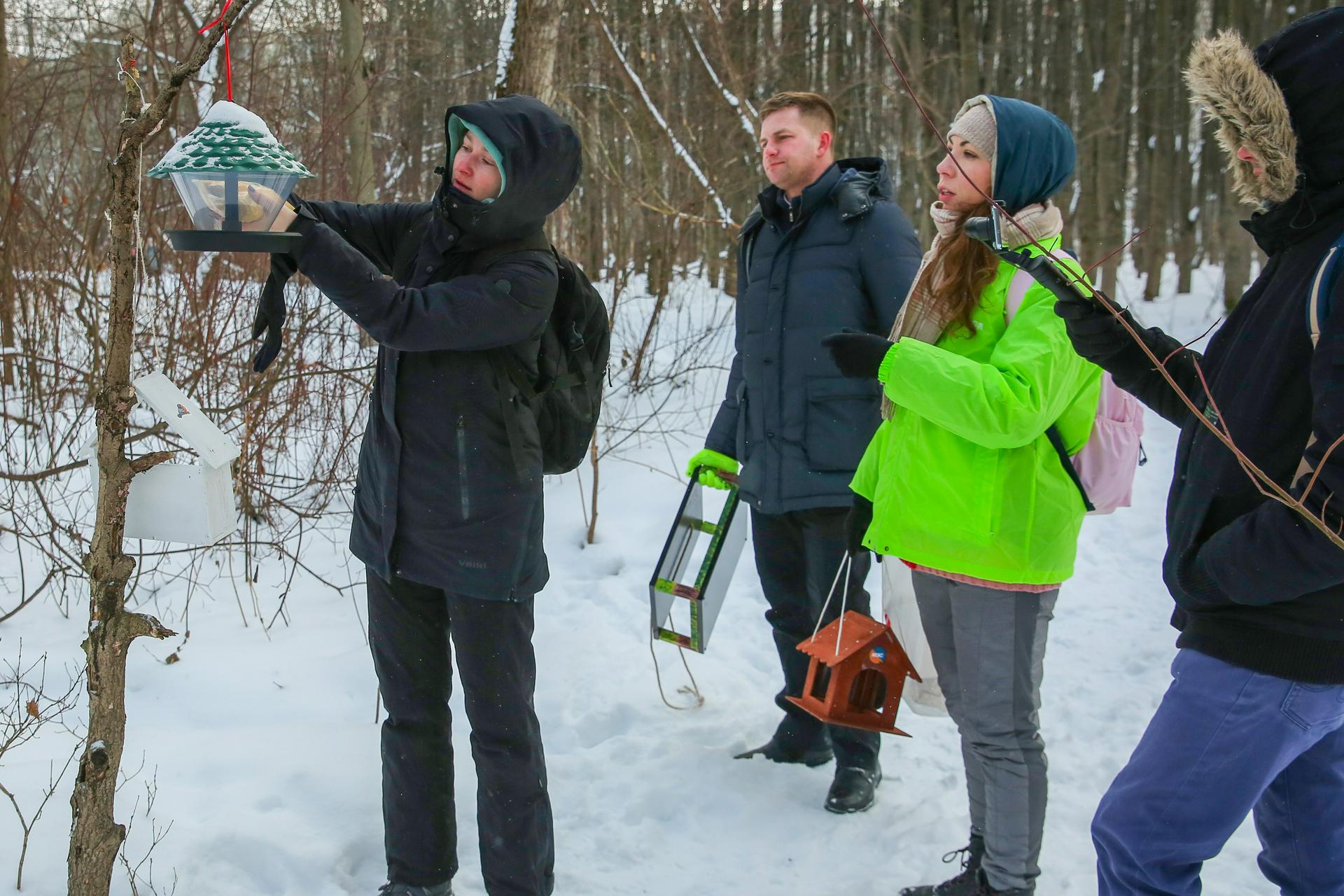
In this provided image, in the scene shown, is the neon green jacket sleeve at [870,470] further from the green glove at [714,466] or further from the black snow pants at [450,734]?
the black snow pants at [450,734]

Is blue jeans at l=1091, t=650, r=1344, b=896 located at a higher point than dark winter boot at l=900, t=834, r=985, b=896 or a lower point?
higher

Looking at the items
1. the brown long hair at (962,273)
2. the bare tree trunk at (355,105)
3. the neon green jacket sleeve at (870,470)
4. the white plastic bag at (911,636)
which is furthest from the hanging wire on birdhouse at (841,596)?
the bare tree trunk at (355,105)

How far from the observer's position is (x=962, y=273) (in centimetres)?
247

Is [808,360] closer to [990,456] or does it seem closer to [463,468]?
[990,456]

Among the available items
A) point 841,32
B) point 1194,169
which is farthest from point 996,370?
point 1194,169

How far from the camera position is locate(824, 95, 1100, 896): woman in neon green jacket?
2.32 meters

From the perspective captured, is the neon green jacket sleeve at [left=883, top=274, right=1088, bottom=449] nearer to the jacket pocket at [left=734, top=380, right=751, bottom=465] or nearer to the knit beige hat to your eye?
the knit beige hat

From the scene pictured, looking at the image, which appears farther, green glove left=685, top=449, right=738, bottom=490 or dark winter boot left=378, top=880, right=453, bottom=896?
green glove left=685, top=449, right=738, bottom=490

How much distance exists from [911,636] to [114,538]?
81.0 inches

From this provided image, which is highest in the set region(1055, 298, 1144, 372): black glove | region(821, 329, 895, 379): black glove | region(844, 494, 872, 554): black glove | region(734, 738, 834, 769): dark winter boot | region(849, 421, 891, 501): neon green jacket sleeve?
region(1055, 298, 1144, 372): black glove

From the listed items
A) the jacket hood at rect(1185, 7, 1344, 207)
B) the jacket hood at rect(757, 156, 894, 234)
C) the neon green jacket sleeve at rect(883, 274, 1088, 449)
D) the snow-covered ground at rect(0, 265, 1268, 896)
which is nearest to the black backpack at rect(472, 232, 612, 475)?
the neon green jacket sleeve at rect(883, 274, 1088, 449)

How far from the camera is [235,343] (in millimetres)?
4555

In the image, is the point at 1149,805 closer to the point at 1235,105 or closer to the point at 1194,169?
the point at 1235,105

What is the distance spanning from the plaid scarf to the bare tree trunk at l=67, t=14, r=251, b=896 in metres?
1.61
